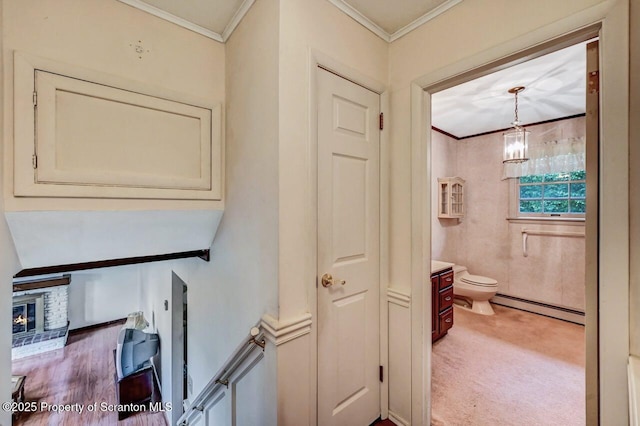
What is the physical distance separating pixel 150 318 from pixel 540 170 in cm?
657

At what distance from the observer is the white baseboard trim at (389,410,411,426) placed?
5.27ft

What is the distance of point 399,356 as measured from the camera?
5.32 ft

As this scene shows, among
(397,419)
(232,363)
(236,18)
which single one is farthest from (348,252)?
(236,18)

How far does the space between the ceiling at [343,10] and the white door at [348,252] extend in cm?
41

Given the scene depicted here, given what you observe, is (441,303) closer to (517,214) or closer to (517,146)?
(517,146)

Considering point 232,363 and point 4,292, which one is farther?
point 232,363

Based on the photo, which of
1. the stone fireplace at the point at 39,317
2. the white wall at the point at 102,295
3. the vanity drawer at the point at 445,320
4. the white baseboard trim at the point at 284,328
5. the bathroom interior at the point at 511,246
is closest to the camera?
the white baseboard trim at the point at 284,328

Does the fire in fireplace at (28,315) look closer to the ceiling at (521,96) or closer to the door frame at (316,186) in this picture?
the door frame at (316,186)

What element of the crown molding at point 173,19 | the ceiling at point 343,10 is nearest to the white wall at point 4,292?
the crown molding at point 173,19

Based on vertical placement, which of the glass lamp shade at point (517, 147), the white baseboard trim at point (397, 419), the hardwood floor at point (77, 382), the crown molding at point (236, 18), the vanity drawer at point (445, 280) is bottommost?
the hardwood floor at point (77, 382)

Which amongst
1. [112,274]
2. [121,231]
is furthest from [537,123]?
[112,274]

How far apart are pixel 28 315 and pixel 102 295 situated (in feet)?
3.66

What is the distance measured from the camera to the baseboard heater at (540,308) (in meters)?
3.23

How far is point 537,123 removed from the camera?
3553 millimetres
